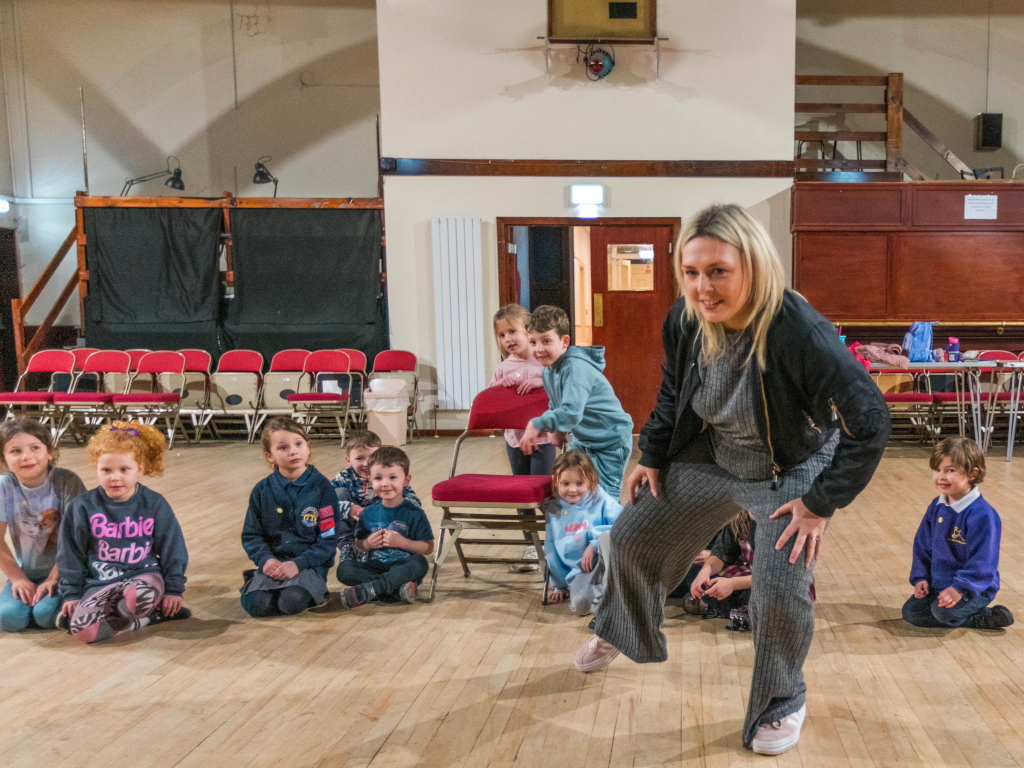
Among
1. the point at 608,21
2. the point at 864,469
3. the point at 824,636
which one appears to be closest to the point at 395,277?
the point at 608,21

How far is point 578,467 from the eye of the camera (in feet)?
10.1

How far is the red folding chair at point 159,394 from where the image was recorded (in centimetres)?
754

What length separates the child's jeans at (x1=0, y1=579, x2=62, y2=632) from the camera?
294cm

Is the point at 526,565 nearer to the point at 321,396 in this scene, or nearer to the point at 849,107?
the point at 321,396

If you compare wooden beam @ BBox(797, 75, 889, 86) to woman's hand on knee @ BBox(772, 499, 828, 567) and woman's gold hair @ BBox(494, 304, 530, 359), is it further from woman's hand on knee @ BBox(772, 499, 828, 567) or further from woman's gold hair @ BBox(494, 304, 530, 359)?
woman's hand on knee @ BBox(772, 499, 828, 567)

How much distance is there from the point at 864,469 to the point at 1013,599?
6.49ft

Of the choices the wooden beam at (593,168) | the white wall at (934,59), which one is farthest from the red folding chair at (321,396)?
the white wall at (934,59)

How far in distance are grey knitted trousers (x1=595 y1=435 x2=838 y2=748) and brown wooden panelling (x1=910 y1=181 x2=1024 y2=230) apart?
744 centimetres

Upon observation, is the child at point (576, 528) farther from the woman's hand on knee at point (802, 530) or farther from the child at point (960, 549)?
the woman's hand on knee at point (802, 530)

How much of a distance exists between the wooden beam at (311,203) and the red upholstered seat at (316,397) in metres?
2.12

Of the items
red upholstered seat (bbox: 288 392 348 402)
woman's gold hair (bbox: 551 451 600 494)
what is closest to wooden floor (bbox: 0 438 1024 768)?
woman's gold hair (bbox: 551 451 600 494)

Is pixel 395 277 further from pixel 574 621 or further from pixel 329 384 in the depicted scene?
pixel 574 621

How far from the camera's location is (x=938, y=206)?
8.29m

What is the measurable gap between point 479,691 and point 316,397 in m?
5.60
